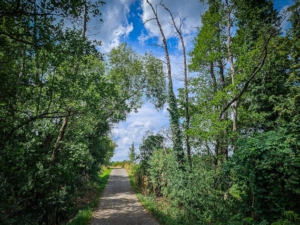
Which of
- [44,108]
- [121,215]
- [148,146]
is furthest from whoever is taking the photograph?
[148,146]

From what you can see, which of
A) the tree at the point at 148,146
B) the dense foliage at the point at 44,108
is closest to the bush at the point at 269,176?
the dense foliage at the point at 44,108

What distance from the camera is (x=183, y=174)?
29.1ft

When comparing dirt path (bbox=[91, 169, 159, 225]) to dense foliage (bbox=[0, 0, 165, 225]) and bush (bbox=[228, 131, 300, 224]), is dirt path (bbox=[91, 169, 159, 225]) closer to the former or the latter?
dense foliage (bbox=[0, 0, 165, 225])

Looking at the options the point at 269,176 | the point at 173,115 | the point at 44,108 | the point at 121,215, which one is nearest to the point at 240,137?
the point at 173,115

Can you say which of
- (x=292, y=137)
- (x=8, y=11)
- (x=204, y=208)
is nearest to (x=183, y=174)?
(x=204, y=208)

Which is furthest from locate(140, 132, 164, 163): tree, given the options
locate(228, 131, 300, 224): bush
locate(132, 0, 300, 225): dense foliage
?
locate(228, 131, 300, 224): bush

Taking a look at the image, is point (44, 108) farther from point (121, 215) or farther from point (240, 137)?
point (240, 137)

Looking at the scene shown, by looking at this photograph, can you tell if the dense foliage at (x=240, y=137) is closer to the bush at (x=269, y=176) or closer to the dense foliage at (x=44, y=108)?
the bush at (x=269, y=176)

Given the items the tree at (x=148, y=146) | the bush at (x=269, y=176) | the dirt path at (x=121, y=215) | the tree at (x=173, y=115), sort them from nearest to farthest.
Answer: the bush at (x=269, y=176) → the dirt path at (x=121, y=215) → the tree at (x=173, y=115) → the tree at (x=148, y=146)

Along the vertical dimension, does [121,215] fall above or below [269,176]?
below

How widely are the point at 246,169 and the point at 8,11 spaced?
7877 millimetres

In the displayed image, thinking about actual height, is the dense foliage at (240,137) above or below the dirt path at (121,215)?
above

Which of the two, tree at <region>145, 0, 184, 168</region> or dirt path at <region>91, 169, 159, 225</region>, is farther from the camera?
tree at <region>145, 0, 184, 168</region>

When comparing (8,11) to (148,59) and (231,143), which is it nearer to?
(231,143)
